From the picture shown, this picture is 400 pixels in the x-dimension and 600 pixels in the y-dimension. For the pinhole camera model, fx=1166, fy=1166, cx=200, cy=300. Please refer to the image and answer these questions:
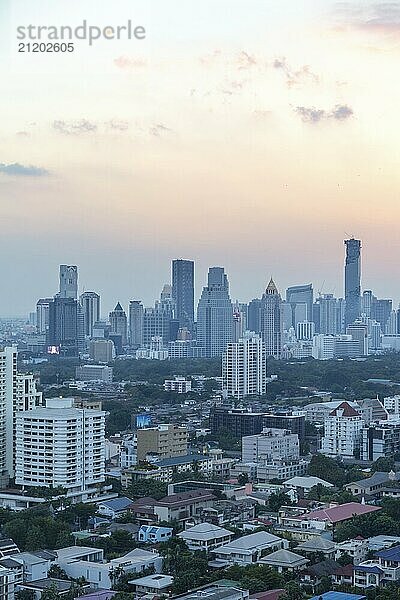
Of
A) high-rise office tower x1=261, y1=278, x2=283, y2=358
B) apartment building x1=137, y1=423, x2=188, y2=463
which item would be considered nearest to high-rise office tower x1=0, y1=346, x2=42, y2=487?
apartment building x1=137, y1=423, x2=188, y2=463

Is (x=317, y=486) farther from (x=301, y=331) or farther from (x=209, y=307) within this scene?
(x=301, y=331)

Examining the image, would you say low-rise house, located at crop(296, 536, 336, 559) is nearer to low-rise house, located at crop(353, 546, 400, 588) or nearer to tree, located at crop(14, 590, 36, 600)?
low-rise house, located at crop(353, 546, 400, 588)

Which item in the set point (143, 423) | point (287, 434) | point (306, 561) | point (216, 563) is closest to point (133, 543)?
point (216, 563)

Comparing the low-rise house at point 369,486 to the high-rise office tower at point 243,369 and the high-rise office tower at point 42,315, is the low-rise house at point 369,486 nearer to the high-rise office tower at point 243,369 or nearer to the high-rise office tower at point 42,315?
the high-rise office tower at point 243,369

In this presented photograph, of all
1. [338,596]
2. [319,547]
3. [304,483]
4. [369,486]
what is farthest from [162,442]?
[338,596]

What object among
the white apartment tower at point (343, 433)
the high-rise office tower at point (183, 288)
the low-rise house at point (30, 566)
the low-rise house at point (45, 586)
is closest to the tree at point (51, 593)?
the low-rise house at point (45, 586)

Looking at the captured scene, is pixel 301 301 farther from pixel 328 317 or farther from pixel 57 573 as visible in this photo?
pixel 57 573
